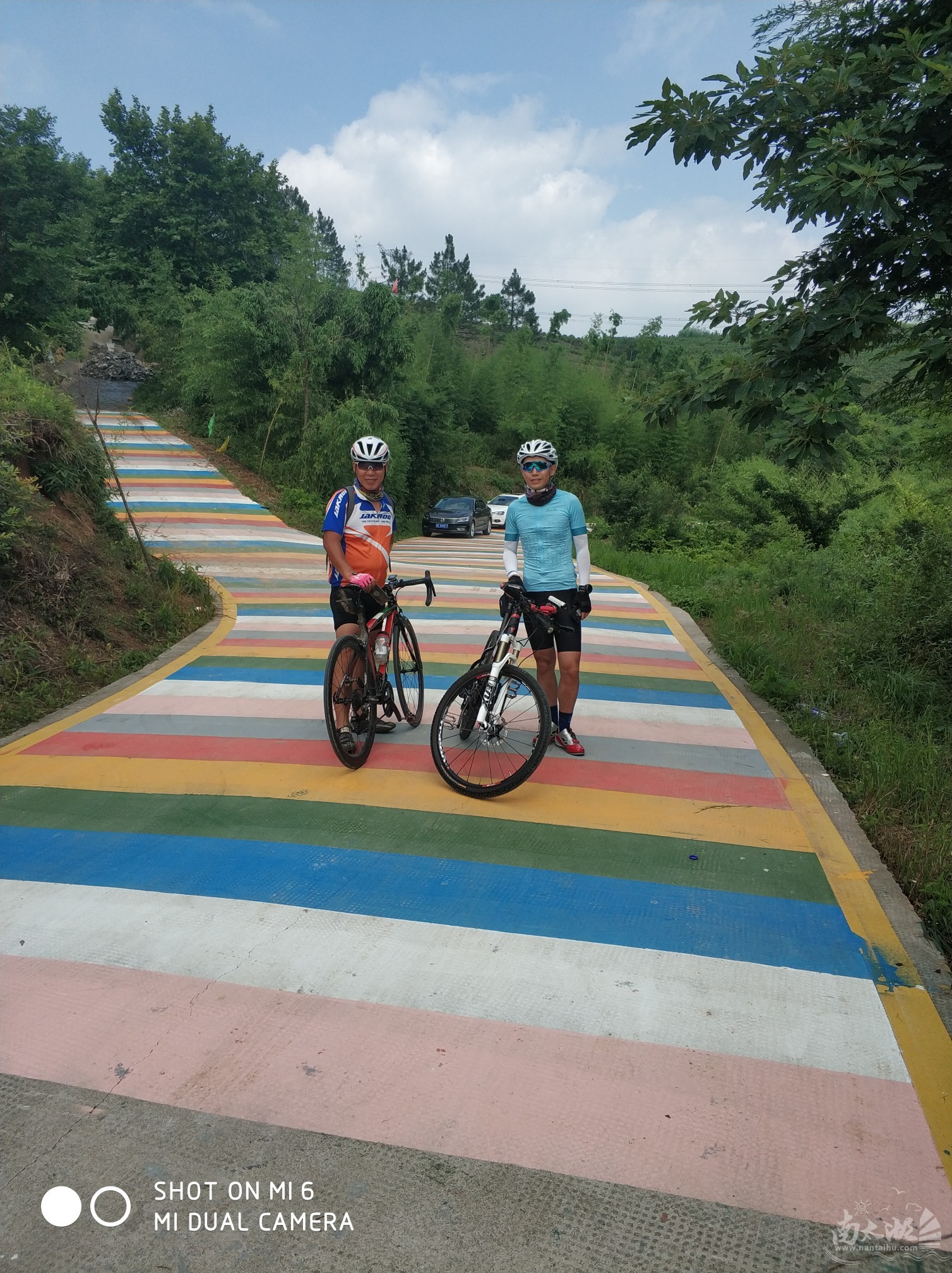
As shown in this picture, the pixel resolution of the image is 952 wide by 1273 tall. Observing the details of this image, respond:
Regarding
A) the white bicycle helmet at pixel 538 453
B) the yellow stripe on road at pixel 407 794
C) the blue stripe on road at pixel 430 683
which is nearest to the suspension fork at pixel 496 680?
the yellow stripe on road at pixel 407 794

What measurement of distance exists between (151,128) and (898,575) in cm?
5257

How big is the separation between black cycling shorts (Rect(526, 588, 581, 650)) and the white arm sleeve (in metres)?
0.08

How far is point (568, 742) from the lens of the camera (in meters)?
5.02

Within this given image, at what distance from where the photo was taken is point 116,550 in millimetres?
Answer: 8617

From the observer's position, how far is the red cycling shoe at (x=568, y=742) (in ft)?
16.4

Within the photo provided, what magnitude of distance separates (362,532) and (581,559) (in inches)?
52.8

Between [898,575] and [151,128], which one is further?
[151,128]

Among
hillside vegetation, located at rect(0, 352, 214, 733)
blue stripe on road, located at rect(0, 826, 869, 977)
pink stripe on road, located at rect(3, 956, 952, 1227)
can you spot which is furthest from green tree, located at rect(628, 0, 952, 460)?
hillside vegetation, located at rect(0, 352, 214, 733)

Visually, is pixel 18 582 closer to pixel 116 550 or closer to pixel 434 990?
pixel 116 550

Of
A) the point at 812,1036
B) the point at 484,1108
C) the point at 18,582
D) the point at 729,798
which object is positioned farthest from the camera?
the point at 18,582

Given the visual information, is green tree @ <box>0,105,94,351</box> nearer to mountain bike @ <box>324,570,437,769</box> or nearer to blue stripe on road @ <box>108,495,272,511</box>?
blue stripe on road @ <box>108,495,272,511</box>

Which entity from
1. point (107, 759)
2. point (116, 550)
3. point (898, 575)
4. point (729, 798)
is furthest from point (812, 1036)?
point (116, 550)

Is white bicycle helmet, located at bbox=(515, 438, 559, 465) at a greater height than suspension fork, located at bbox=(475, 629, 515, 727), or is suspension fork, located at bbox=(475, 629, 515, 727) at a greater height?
white bicycle helmet, located at bbox=(515, 438, 559, 465)

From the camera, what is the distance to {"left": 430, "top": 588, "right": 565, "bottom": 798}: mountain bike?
4227mm
